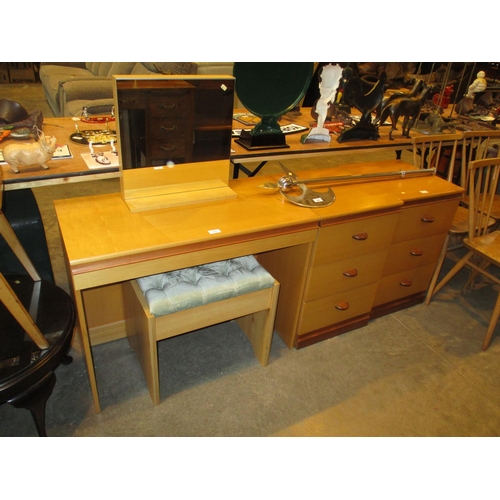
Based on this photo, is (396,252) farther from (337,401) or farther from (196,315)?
(196,315)

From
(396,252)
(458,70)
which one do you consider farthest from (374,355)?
(458,70)

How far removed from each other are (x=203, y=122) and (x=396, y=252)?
1.10m

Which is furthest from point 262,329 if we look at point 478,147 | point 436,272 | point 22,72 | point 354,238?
point 22,72

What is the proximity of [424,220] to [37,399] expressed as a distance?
173 cm

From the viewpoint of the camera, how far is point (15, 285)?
1.45 m

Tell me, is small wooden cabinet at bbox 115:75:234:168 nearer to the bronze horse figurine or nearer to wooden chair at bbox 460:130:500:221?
the bronze horse figurine

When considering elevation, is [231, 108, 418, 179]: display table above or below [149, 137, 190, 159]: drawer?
below

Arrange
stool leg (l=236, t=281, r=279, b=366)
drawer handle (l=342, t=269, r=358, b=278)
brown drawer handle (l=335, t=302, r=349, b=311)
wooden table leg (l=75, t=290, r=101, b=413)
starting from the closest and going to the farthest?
wooden table leg (l=75, t=290, r=101, b=413) < stool leg (l=236, t=281, r=279, b=366) < drawer handle (l=342, t=269, r=358, b=278) < brown drawer handle (l=335, t=302, r=349, b=311)

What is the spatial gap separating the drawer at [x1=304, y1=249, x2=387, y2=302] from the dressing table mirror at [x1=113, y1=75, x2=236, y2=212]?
50 cm

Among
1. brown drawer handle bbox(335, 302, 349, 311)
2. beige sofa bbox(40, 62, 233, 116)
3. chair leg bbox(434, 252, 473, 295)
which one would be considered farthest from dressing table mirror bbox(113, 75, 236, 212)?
beige sofa bbox(40, 62, 233, 116)

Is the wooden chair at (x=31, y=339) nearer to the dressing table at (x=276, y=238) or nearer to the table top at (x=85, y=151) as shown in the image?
the dressing table at (x=276, y=238)

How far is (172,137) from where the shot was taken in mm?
1398

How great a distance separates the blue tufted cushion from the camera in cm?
137

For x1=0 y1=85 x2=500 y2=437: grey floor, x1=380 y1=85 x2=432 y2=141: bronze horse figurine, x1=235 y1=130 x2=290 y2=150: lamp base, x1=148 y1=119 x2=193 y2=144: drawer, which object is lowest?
x1=0 y1=85 x2=500 y2=437: grey floor
